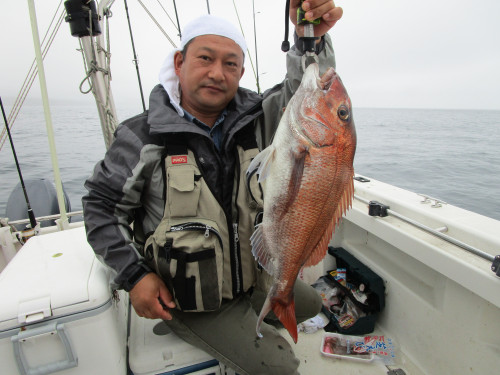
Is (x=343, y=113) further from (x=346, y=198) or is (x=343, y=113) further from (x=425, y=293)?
(x=425, y=293)

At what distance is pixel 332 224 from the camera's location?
151 cm

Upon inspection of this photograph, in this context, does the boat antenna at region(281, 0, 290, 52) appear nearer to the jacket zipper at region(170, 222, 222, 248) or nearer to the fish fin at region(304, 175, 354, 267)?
the fish fin at region(304, 175, 354, 267)

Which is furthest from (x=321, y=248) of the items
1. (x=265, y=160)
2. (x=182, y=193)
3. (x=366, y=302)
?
(x=366, y=302)

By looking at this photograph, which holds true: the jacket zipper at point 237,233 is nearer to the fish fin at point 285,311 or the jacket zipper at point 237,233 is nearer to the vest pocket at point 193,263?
the vest pocket at point 193,263

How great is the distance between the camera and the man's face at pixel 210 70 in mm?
1771

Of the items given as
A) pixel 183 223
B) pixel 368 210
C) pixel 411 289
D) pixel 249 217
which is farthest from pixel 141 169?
pixel 411 289

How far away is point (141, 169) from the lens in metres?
1.71

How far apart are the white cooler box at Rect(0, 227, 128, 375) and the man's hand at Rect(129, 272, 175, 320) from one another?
0.13m

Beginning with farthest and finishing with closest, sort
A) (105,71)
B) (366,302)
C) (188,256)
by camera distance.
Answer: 1. (105,71)
2. (366,302)
3. (188,256)

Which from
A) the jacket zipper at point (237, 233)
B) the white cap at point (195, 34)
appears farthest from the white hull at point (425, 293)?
the white cap at point (195, 34)

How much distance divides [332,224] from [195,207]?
28.2 inches

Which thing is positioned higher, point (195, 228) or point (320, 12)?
point (320, 12)

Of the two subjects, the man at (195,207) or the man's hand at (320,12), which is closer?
the man's hand at (320,12)

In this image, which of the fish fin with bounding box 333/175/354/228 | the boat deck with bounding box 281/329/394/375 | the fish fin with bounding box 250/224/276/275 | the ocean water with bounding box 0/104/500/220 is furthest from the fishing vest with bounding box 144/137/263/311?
the ocean water with bounding box 0/104/500/220
